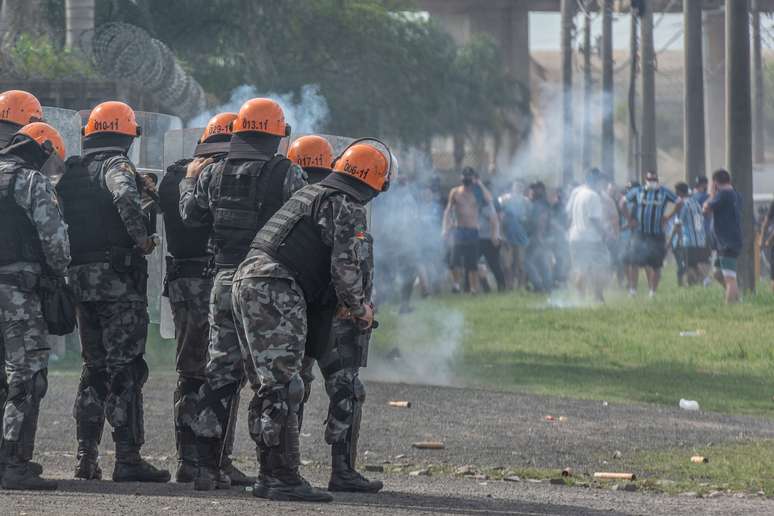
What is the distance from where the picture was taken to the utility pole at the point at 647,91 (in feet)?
101

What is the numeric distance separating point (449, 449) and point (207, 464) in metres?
2.34

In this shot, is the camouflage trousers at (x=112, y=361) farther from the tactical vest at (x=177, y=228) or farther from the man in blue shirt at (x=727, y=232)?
the man in blue shirt at (x=727, y=232)

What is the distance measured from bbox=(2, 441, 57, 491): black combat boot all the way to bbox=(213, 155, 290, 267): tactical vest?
1.29 m

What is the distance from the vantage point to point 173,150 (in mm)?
10688

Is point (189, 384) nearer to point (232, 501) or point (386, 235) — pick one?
point (232, 501)

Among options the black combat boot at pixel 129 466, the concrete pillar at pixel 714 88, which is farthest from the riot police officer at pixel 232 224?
the concrete pillar at pixel 714 88

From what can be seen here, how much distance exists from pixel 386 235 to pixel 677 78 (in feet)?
378

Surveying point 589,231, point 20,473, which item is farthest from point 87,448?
point 589,231

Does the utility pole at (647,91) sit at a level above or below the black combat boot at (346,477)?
above

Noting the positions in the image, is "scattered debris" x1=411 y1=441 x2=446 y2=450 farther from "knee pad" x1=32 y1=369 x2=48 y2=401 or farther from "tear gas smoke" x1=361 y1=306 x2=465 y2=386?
"tear gas smoke" x1=361 y1=306 x2=465 y2=386

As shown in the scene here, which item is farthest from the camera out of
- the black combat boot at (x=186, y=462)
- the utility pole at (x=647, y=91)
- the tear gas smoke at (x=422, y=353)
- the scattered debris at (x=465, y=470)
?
the utility pole at (x=647, y=91)

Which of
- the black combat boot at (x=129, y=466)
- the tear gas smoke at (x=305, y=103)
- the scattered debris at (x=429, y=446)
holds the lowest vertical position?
the scattered debris at (x=429, y=446)

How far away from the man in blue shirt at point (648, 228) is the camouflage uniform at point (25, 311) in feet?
48.3

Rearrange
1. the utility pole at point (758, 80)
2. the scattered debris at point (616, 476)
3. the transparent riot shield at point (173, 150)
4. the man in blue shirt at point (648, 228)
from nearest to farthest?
the scattered debris at point (616, 476) → the transparent riot shield at point (173, 150) → the man in blue shirt at point (648, 228) → the utility pole at point (758, 80)
